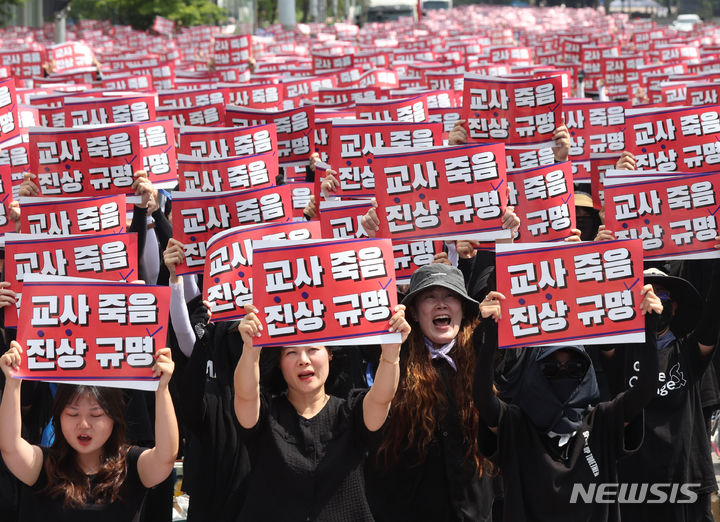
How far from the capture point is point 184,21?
167 ft

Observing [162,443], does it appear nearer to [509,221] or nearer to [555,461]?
[555,461]

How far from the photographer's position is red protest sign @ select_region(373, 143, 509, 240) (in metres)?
6.91

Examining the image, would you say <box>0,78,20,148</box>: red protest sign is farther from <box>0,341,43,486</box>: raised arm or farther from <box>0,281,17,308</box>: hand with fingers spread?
<box>0,341,43,486</box>: raised arm

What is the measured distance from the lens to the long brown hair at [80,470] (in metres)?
5.01

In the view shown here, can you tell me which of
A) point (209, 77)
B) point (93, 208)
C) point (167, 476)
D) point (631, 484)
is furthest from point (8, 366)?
point (209, 77)

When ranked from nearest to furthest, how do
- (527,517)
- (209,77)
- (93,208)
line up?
1. (527,517)
2. (93,208)
3. (209,77)

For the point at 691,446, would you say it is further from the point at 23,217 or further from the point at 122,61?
the point at 122,61

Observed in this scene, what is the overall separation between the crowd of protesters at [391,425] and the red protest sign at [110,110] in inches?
162

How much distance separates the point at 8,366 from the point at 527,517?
210 centimetres

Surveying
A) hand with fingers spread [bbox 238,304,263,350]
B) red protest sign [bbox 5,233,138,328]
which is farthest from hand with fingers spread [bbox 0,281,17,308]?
hand with fingers spread [bbox 238,304,263,350]

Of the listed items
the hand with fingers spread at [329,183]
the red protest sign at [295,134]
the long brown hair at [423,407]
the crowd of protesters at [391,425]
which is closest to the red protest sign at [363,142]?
the hand with fingers spread at [329,183]

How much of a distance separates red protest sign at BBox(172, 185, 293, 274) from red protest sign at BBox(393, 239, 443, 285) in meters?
0.61

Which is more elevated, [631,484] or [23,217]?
[23,217]

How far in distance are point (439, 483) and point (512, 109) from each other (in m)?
4.36
